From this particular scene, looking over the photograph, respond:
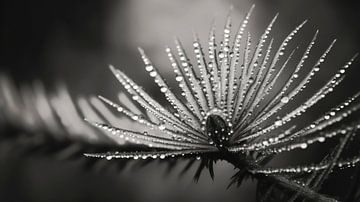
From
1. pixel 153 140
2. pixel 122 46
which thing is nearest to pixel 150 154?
pixel 153 140

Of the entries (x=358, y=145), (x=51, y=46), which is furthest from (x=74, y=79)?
(x=358, y=145)

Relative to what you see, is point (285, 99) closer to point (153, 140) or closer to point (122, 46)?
point (153, 140)

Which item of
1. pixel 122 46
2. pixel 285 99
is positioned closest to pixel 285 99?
pixel 285 99

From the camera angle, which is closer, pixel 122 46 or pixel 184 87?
pixel 184 87

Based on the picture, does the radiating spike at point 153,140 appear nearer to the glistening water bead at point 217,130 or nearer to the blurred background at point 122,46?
the glistening water bead at point 217,130

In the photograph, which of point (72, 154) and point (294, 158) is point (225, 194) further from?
point (72, 154)

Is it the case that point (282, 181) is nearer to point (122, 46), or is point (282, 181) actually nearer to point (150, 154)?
point (150, 154)

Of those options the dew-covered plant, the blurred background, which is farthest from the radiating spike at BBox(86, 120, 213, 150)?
the blurred background

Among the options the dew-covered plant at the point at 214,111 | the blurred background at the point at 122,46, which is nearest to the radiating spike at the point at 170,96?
the dew-covered plant at the point at 214,111

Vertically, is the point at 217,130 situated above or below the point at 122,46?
below
